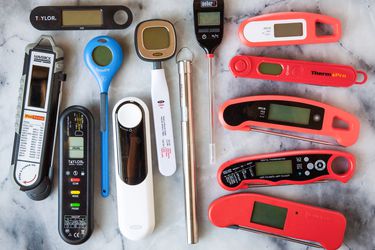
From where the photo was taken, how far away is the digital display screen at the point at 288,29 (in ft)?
3.68

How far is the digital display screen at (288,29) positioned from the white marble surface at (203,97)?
0.04m

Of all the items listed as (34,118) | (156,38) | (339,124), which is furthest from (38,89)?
(339,124)

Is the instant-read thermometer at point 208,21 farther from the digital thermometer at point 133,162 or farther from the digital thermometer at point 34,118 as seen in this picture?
the digital thermometer at point 34,118

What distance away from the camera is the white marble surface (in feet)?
3.77

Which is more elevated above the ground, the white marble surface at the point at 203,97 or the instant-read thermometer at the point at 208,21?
the instant-read thermometer at the point at 208,21

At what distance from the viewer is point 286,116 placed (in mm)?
1126

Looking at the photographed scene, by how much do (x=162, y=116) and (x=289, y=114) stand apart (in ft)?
0.91

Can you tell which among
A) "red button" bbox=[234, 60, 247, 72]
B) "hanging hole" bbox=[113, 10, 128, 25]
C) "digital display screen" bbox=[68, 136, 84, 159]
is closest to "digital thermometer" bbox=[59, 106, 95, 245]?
"digital display screen" bbox=[68, 136, 84, 159]

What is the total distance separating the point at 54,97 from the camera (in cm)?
112

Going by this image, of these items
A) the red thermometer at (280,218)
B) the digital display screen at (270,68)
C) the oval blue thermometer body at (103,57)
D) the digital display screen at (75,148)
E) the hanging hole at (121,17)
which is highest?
the hanging hole at (121,17)

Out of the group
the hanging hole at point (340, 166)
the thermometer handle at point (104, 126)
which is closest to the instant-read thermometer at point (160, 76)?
the thermometer handle at point (104, 126)

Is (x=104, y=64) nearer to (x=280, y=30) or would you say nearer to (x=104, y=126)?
(x=104, y=126)

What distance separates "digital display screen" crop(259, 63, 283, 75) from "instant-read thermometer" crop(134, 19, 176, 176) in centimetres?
20

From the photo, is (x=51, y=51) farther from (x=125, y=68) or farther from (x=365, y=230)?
(x=365, y=230)
